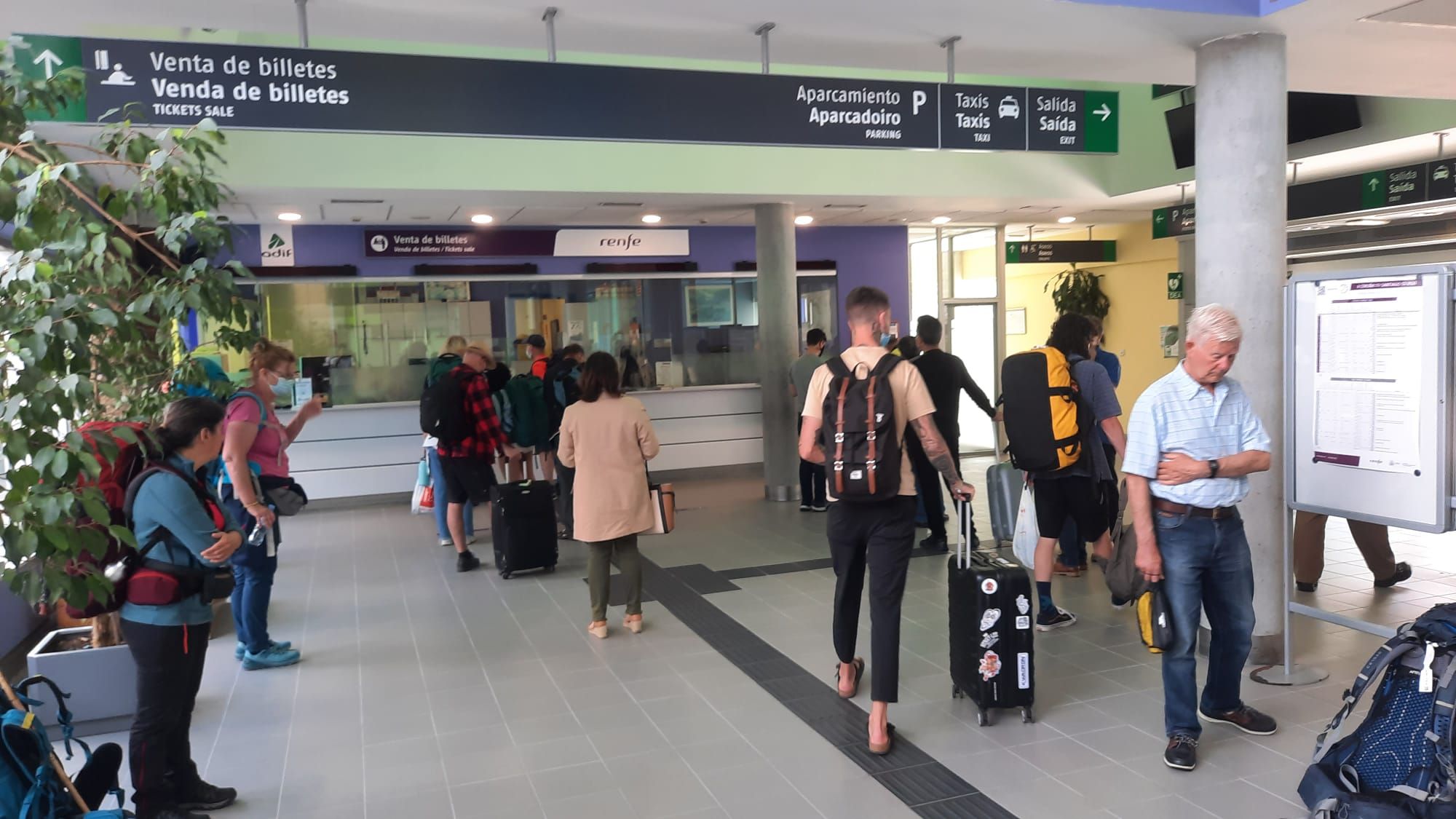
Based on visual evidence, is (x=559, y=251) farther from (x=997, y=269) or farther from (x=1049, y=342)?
(x=1049, y=342)

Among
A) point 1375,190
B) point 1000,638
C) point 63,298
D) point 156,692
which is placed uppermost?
point 1375,190

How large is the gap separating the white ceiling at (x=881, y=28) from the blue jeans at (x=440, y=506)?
149 inches

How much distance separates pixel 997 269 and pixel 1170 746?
10350mm

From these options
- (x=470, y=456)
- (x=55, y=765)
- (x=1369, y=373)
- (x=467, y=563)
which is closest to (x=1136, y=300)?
(x=470, y=456)

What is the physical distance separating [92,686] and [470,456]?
3211mm

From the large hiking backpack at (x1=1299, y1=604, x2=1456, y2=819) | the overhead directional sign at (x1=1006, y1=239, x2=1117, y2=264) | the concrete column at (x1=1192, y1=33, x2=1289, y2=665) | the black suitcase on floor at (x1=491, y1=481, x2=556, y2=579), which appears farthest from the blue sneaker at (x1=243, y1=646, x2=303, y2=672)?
the overhead directional sign at (x1=1006, y1=239, x2=1117, y2=264)

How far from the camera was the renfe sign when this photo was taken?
38.8ft

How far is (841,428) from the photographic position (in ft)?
13.0

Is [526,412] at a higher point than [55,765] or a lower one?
higher

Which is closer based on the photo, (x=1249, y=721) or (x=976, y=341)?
(x=1249, y=721)

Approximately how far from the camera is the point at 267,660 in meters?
5.44

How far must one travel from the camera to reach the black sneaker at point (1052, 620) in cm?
556

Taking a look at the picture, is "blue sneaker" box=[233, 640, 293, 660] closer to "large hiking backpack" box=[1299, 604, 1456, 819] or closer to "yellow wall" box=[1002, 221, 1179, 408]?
"large hiking backpack" box=[1299, 604, 1456, 819]

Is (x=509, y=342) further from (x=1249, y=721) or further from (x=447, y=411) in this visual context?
(x=1249, y=721)
